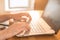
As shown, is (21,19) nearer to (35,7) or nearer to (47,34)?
(47,34)

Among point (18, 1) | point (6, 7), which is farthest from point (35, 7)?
point (6, 7)

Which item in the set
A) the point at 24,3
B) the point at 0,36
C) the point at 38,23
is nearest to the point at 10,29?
the point at 0,36

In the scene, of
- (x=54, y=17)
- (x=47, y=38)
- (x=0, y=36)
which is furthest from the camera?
(x=54, y=17)

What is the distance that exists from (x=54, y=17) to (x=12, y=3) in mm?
1577

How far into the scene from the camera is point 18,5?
2633 mm

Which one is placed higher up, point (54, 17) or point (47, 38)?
point (54, 17)

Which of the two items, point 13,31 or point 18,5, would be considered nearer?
point 13,31

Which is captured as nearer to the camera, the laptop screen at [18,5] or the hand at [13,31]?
the hand at [13,31]

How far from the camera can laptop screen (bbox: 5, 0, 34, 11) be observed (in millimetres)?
2572

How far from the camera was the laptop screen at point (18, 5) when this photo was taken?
2572 mm

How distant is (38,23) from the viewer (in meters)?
1.22

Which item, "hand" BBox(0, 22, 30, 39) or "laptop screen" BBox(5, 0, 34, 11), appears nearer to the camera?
"hand" BBox(0, 22, 30, 39)

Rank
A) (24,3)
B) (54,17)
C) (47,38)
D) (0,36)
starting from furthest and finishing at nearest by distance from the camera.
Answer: (24,3) < (54,17) < (47,38) < (0,36)

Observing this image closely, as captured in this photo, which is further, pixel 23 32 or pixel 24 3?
pixel 24 3
